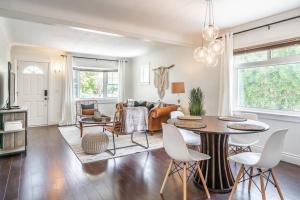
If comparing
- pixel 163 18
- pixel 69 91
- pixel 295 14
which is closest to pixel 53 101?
pixel 69 91

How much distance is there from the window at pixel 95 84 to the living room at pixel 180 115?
1.74 metres

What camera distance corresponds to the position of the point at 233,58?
4074 millimetres

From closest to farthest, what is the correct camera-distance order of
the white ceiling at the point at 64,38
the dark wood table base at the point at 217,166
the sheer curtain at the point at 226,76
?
the dark wood table base at the point at 217,166
the sheer curtain at the point at 226,76
the white ceiling at the point at 64,38

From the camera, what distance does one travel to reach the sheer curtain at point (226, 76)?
156 inches

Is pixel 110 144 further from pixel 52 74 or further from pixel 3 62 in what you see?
pixel 52 74

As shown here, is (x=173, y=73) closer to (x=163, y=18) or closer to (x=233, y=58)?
(x=233, y=58)

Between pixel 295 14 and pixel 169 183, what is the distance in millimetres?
3322

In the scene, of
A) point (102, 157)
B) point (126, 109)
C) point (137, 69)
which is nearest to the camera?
point (102, 157)

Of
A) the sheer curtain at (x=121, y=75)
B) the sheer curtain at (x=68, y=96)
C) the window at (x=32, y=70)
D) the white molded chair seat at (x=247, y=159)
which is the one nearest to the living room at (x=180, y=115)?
the white molded chair seat at (x=247, y=159)

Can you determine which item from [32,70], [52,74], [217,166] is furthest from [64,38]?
[217,166]

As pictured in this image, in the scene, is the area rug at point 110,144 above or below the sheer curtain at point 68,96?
below

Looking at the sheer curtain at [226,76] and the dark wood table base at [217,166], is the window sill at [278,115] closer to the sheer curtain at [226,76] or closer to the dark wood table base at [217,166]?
the sheer curtain at [226,76]

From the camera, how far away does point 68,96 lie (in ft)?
22.0

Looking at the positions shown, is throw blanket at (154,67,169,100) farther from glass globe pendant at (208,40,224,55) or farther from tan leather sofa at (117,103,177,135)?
glass globe pendant at (208,40,224,55)
